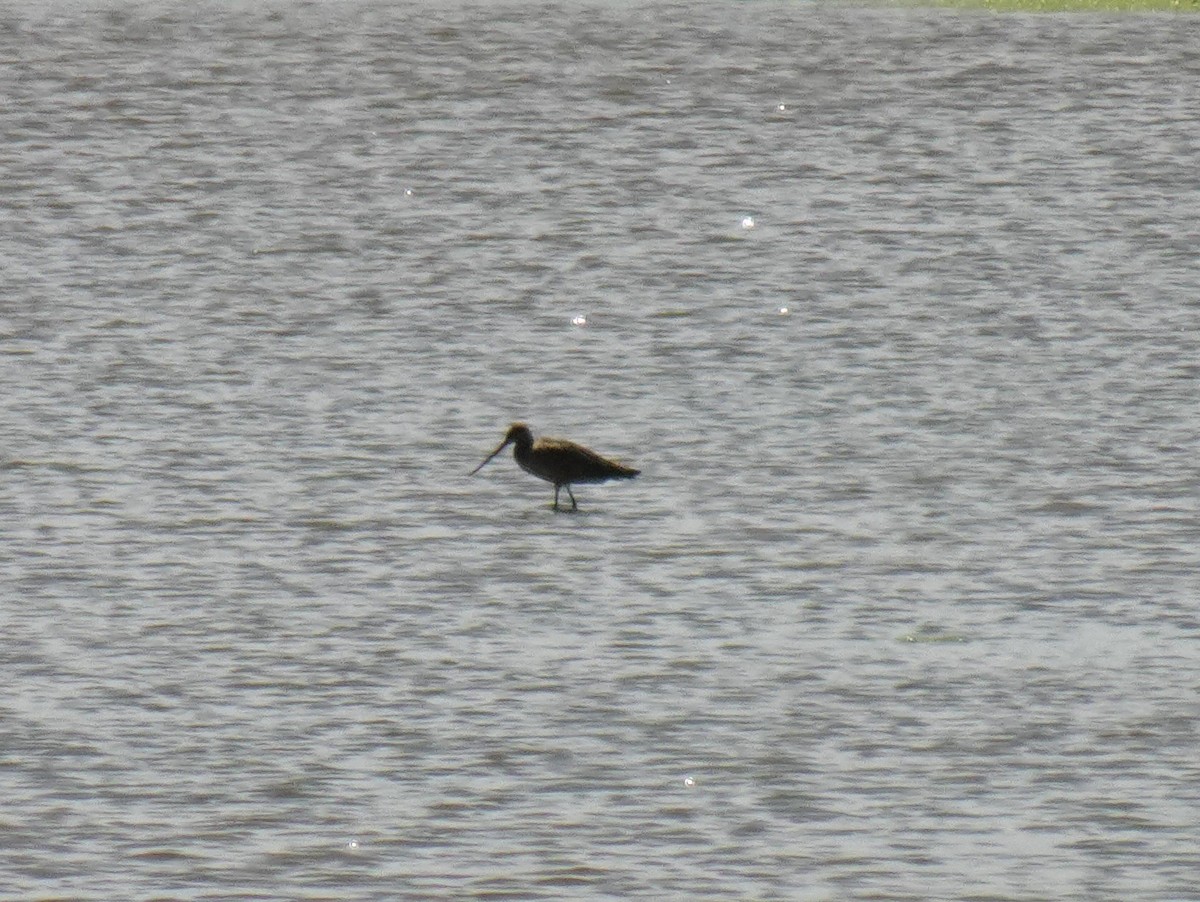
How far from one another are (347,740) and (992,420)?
305 inches

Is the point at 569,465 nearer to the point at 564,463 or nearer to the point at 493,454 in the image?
the point at 564,463

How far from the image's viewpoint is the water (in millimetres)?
11016

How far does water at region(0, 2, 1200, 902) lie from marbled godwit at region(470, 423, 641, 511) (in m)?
0.21

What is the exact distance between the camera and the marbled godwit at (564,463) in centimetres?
1692

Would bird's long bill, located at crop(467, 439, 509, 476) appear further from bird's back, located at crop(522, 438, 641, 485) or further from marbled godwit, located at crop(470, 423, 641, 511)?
bird's back, located at crop(522, 438, 641, 485)

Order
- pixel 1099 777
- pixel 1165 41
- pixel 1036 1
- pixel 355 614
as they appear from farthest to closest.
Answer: pixel 1036 1, pixel 1165 41, pixel 355 614, pixel 1099 777

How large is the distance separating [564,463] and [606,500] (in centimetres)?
46

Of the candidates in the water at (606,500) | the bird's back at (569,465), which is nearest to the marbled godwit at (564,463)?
the bird's back at (569,465)

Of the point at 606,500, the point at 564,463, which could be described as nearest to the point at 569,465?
the point at 564,463

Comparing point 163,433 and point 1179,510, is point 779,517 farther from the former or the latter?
point 163,433

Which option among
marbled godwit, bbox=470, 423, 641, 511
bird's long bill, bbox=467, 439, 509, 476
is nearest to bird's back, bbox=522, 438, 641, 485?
marbled godwit, bbox=470, 423, 641, 511

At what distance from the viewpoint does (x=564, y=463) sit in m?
16.9

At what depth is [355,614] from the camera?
14070 mm

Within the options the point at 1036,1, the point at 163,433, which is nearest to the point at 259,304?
the point at 163,433
